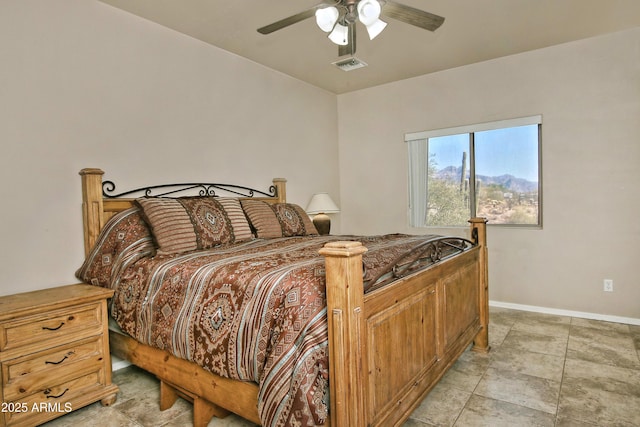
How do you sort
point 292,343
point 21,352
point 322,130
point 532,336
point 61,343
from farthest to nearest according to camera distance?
point 322,130, point 532,336, point 61,343, point 21,352, point 292,343

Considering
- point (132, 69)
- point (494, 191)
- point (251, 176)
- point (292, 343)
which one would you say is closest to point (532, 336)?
point (494, 191)

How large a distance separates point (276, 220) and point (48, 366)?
5.81 feet

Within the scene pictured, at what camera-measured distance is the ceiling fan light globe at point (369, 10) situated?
1990mm

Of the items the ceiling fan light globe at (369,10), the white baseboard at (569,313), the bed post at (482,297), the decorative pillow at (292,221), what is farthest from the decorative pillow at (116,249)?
the white baseboard at (569,313)

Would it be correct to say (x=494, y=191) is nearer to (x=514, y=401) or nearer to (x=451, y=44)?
(x=451, y=44)

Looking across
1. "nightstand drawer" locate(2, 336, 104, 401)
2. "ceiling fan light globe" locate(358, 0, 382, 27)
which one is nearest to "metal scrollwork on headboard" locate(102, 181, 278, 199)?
"nightstand drawer" locate(2, 336, 104, 401)

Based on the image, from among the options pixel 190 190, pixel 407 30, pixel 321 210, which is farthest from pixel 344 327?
pixel 321 210

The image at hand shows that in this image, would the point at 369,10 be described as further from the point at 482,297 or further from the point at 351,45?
the point at 482,297

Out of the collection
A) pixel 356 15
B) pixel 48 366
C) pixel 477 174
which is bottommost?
pixel 48 366

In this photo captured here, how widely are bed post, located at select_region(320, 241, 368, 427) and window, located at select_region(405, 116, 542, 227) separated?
316 cm

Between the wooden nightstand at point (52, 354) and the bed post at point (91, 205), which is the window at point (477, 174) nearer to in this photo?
the bed post at point (91, 205)

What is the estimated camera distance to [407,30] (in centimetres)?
317

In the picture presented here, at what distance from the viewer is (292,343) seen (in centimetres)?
139

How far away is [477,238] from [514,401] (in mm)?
1139
